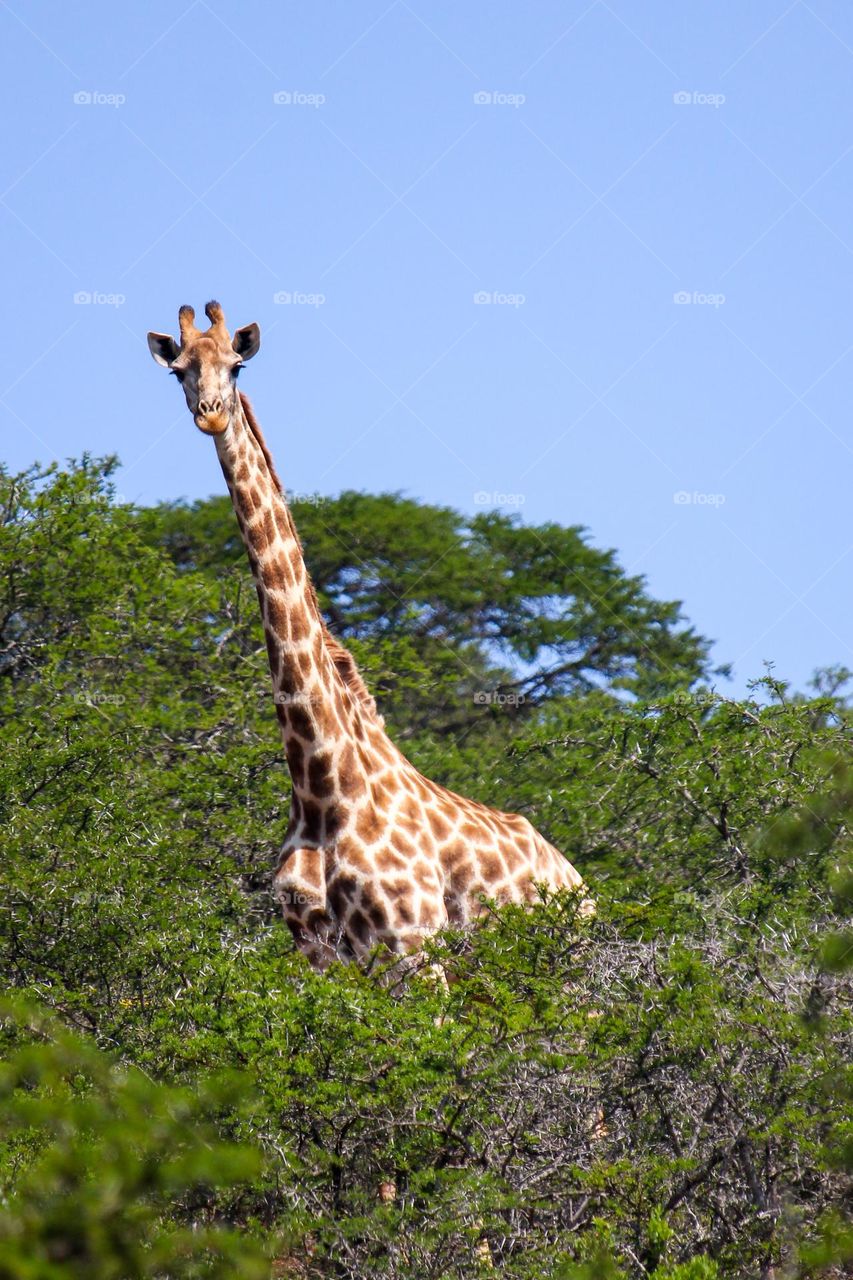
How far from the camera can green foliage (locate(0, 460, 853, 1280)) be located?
3.45m

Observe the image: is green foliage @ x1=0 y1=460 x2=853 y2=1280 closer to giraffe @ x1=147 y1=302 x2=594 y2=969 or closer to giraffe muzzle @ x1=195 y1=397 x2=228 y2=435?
giraffe @ x1=147 y1=302 x2=594 y2=969

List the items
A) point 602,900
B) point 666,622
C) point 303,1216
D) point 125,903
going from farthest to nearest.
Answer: point 666,622, point 125,903, point 602,900, point 303,1216

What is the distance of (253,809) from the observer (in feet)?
35.8

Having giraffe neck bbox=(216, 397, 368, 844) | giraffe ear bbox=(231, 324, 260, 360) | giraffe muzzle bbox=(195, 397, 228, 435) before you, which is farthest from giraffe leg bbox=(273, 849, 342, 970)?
giraffe ear bbox=(231, 324, 260, 360)

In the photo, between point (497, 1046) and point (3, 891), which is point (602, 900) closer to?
point (497, 1046)

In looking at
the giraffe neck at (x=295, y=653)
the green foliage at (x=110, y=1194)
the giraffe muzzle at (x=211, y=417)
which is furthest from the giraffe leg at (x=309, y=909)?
the green foliage at (x=110, y=1194)

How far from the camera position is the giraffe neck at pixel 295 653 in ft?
25.5

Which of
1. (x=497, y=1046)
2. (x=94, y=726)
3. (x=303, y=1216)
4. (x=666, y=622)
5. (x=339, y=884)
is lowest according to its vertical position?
(x=303, y=1216)

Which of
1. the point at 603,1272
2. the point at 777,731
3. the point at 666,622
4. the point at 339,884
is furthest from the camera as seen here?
the point at 666,622

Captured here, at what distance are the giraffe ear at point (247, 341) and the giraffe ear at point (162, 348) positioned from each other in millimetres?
292

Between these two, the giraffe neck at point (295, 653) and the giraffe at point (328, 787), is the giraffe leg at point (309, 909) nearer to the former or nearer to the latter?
the giraffe at point (328, 787)

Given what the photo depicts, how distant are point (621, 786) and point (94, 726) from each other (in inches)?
139

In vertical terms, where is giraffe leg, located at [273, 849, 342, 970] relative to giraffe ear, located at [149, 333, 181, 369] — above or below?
below

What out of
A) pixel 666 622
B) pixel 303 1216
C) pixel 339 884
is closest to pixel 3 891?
pixel 339 884
